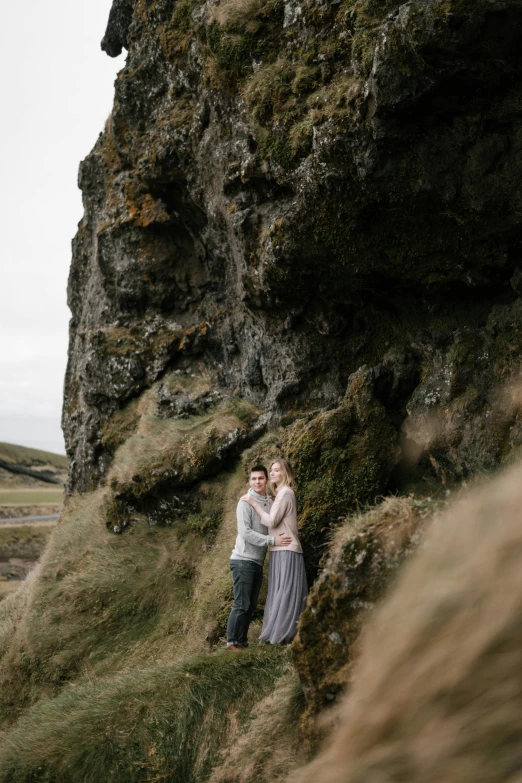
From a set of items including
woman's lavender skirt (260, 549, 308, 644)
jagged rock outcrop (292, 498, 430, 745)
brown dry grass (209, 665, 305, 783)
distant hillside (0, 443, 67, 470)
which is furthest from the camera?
distant hillside (0, 443, 67, 470)

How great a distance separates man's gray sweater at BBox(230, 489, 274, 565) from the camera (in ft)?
28.1

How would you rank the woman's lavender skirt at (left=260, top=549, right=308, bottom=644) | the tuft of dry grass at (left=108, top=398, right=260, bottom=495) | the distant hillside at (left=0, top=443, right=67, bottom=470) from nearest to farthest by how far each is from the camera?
the woman's lavender skirt at (left=260, top=549, right=308, bottom=644), the tuft of dry grass at (left=108, top=398, right=260, bottom=495), the distant hillside at (left=0, top=443, right=67, bottom=470)

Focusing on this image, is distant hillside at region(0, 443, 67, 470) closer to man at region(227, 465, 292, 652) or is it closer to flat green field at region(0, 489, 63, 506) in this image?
flat green field at region(0, 489, 63, 506)

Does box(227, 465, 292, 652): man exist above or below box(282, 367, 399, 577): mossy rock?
below

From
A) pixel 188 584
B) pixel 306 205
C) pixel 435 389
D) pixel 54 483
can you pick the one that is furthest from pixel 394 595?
pixel 54 483

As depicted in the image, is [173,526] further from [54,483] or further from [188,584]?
[54,483]

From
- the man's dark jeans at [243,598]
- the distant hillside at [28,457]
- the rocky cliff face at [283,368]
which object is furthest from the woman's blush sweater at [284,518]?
the distant hillside at [28,457]

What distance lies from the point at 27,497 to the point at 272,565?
76393 millimetres

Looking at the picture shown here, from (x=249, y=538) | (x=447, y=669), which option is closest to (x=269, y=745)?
(x=447, y=669)

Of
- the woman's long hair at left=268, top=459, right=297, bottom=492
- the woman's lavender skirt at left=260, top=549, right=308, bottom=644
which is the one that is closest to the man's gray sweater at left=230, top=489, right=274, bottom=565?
the woman's lavender skirt at left=260, top=549, right=308, bottom=644

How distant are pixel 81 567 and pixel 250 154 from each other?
31.0 ft

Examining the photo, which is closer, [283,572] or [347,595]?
[347,595]

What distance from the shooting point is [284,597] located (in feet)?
27.2

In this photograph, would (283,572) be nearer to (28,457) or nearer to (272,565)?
(272,565)
